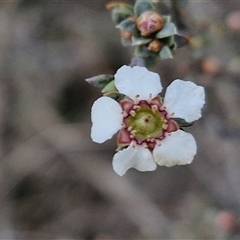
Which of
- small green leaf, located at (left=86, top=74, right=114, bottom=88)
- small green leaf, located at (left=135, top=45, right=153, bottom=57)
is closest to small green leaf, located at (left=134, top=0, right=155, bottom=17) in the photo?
small green leaf, located at (left=135, top=45, right=153, bottom=57)

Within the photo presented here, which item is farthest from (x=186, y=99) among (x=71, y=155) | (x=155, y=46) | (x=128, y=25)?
(x=71, y=155)

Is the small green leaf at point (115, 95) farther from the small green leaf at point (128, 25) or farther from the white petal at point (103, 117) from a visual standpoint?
the small green leaf at point (128, 25)

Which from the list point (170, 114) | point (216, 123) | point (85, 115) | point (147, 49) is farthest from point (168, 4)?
point (85, 115)

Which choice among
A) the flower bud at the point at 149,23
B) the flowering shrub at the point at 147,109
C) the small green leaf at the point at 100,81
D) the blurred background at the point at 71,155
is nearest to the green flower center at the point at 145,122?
the flowering shrub at the point at 147,109

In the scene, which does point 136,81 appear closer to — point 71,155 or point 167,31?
point 167,31

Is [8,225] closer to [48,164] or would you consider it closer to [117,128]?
[48,164]

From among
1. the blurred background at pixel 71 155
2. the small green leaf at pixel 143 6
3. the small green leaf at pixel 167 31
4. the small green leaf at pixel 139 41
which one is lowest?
the blurred background at pixel 71 155
